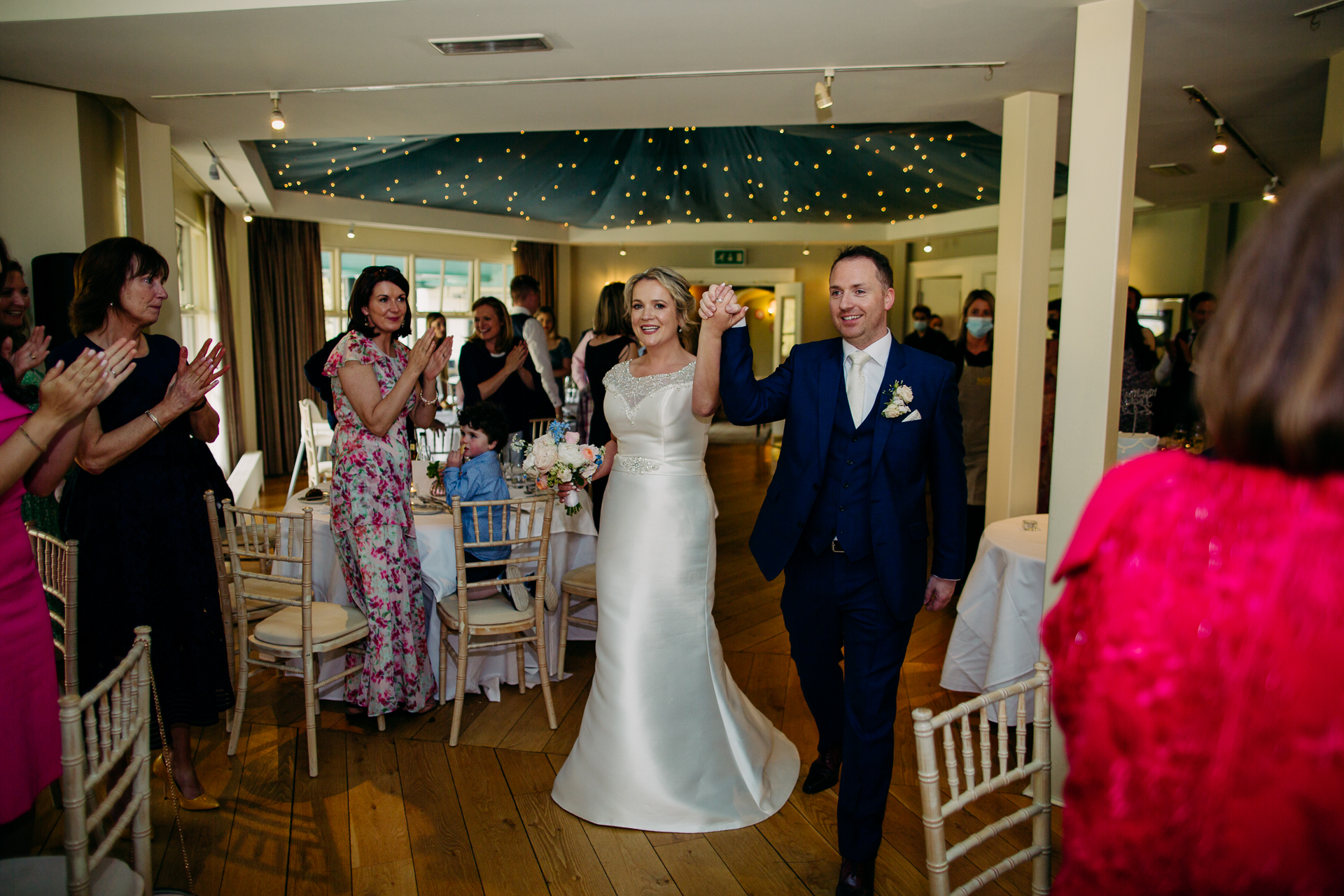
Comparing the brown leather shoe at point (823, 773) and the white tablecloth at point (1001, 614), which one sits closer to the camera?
the brown leather shoe at point (823, 773)

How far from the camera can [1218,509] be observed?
2.68 ft

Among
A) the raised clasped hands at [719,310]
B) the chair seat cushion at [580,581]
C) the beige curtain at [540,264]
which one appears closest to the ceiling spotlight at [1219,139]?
the raised clasped hands at [719,310]

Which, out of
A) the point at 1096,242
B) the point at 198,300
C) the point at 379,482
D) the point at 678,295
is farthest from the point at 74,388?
the point at 198,300

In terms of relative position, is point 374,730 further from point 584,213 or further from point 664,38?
point 584,213

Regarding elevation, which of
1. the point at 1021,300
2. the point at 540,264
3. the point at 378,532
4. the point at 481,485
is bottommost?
the point at 378,532

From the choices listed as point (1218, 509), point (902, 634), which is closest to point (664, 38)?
point (902, 634)

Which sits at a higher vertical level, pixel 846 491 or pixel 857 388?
pixel 857 388

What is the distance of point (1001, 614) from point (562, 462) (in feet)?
5.95

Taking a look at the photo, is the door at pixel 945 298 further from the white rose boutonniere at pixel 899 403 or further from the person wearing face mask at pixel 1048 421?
the white rose boutonniere at pixel 899 403

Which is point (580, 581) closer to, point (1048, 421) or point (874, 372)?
point (874, 372)

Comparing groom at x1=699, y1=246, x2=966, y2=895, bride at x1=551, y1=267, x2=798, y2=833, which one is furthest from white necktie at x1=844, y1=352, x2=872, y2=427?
bride at x1=551, y1=267, x2=798, y2=833

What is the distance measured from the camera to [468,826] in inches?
107

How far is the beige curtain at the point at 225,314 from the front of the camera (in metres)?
7.81

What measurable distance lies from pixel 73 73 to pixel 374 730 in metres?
3.36
